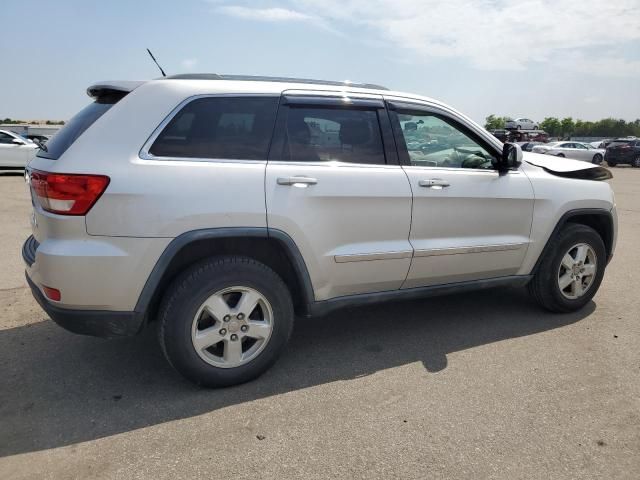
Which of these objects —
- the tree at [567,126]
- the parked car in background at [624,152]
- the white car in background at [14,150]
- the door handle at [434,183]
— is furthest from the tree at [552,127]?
the door handle at [434,183]

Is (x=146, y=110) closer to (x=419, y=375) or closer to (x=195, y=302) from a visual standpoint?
(x=195, y=302)

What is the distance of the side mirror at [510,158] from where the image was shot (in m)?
3.80

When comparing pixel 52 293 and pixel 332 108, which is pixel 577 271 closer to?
pixel 332 108

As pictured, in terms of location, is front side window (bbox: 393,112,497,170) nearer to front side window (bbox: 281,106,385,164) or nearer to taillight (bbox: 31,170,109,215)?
front side window (bbox: 281,106,385,164)

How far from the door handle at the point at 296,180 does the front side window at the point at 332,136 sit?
156 mm

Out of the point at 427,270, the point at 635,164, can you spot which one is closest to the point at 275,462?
the point at 427,270

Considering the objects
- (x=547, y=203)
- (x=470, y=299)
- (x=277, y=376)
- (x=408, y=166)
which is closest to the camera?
(x=277, y=376)

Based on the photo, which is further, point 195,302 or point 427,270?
point 427,270

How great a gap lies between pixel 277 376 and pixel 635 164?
103 feet

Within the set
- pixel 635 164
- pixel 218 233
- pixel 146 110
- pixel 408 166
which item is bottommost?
pixel 635 164

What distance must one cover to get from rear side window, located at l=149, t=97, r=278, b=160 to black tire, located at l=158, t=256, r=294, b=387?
645 mm

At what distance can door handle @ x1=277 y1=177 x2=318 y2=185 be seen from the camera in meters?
3.00

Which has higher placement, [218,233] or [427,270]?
[218,233]

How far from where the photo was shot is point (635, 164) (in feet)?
93.1
